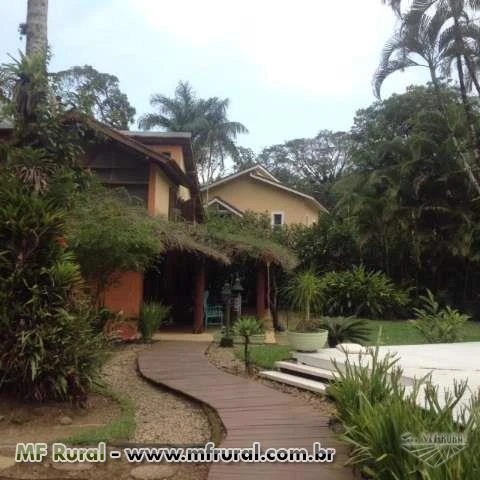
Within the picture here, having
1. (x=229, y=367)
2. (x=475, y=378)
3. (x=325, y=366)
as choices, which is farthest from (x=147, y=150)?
(x=475, y=378)

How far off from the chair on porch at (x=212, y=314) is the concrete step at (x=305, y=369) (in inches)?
275

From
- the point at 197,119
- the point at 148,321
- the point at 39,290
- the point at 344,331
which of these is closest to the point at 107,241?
the point at 148,321

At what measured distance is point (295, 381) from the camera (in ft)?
23.6

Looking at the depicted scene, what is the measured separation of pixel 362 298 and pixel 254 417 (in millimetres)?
12854

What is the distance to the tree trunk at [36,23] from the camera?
8895 millimetres

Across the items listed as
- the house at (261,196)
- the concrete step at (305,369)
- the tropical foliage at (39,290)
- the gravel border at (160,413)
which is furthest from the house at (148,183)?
the house at (261,196)

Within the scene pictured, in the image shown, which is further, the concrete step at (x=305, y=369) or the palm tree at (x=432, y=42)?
the palm tree at (x=432, y=42)

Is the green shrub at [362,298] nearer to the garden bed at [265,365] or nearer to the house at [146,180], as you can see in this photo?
the house at [146,180]

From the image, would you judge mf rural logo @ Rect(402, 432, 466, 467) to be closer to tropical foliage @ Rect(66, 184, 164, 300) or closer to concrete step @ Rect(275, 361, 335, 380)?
concrete step @ Rect(275, 361, 335, 380)

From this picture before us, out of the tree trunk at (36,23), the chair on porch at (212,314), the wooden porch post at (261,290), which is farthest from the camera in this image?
the wooden porch post at (261,290)

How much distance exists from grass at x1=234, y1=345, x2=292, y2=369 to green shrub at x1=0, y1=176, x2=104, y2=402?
320 centimetres

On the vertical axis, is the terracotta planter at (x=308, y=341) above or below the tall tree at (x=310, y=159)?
below

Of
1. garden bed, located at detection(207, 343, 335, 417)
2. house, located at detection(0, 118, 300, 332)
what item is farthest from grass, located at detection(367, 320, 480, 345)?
house, located at detection(0, 118, 300, 332)

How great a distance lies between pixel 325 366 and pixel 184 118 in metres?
26.7
